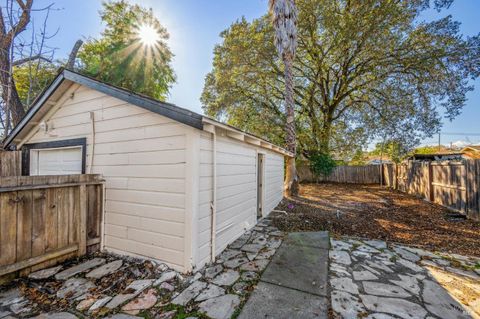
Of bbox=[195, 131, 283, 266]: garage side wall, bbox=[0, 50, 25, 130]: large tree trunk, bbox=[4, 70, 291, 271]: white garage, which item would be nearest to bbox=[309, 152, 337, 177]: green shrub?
bbox=[195, 131, 283, 266]: garage side wall

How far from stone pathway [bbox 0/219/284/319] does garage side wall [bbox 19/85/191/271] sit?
29 cm

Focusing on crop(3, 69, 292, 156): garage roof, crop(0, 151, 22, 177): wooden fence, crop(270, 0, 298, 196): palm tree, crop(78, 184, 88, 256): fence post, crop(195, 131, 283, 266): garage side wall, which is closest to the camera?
crop(3, 69, 292, 156): garage roof

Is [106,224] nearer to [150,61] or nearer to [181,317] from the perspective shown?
[181,317]

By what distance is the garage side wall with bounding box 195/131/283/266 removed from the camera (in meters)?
3.11

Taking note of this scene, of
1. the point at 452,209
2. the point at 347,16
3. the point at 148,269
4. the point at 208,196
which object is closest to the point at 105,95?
the point at 208,196

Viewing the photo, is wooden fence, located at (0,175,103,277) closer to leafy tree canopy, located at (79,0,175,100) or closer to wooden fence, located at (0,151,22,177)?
wooden fence, located at (0,151,22,177)

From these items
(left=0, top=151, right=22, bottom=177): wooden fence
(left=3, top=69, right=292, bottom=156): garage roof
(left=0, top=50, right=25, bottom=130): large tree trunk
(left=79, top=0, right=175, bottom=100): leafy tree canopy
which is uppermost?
(left=79, top=0, right=175, bottom=100): leafy tree canopy

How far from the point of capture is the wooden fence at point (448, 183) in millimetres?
5520

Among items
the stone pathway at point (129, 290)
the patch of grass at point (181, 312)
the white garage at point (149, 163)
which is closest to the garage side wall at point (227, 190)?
the white garage at point (149, 163)

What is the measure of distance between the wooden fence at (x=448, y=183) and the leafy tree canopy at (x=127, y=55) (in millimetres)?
14107

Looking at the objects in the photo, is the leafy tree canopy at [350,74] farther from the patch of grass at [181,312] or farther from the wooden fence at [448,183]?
the patch of grass at [181,312]

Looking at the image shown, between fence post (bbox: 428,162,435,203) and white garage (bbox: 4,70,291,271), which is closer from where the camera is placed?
white garage (bbox: 4,70,291,271)

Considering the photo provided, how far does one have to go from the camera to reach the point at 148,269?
2.99 meters

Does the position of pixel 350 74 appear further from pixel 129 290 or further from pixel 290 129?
pixel 129 290
